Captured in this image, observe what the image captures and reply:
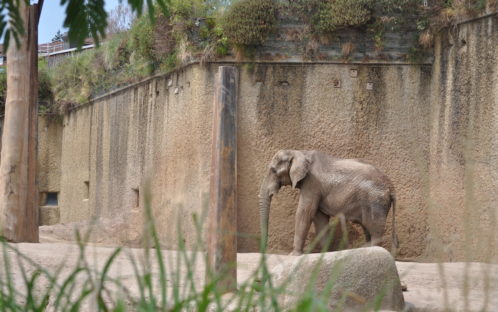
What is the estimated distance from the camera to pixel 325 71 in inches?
466

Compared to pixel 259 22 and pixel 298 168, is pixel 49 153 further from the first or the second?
pixel 298 168

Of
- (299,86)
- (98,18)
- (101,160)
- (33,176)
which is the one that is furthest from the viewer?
(101,160)

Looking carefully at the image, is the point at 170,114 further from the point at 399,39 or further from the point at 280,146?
the point at 399,39

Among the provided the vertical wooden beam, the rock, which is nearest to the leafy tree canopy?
the rock

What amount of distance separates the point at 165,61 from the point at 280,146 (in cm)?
250

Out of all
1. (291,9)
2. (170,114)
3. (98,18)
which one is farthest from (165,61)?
(98,18)

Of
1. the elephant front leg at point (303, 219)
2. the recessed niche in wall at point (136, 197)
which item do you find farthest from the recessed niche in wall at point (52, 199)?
the elephant front leg at point (303, 219)

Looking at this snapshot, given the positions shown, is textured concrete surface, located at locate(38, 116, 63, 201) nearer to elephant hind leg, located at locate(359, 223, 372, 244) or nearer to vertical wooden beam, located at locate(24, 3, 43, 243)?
vertical wooden beam, located at locate(24, 3, 43, 243)

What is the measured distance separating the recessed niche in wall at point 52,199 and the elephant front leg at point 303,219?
9.53 metres

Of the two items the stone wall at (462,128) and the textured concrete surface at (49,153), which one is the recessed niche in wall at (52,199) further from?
the stone wall at (462,128)

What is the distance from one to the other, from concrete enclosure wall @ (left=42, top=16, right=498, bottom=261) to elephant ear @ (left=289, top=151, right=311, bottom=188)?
80 centimetres

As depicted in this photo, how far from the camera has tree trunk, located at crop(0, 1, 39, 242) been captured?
31.9ft

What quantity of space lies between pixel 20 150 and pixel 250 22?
12.5 ft

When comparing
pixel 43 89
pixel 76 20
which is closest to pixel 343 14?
pixel 76 20
